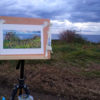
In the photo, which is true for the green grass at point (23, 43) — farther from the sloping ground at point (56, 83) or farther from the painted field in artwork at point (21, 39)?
the sloping ground at point (56, 83)

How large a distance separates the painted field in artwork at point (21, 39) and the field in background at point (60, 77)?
1586 millimetres

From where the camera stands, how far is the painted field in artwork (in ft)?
9.89

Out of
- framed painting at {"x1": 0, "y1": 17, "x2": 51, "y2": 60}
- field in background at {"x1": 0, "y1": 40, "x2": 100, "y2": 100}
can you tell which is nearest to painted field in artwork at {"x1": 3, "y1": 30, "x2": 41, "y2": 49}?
framed painting at {"x1": 0, "y1": 17, "x2": 51, "y2": 60}

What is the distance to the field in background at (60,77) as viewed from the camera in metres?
4.25

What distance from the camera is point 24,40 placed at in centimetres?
308

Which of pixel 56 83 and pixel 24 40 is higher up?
pixel 24 40

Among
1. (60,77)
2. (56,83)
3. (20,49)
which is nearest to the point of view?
(20,49)

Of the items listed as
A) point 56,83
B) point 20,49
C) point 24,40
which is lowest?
point 56,83

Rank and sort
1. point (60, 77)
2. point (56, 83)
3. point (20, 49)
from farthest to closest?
point (60, 77), point (56, 83), point (20, 49)

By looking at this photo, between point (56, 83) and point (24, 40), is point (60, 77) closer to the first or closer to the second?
point (56, 83)

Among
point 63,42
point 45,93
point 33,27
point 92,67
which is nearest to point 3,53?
point 33,27

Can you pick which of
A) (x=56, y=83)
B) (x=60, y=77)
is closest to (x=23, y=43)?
(x=56, y=83)

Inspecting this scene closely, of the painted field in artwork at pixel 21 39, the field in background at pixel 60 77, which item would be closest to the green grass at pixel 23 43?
the painted field in artwork at pixel 21 39

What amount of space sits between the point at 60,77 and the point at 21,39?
7.60 ft
